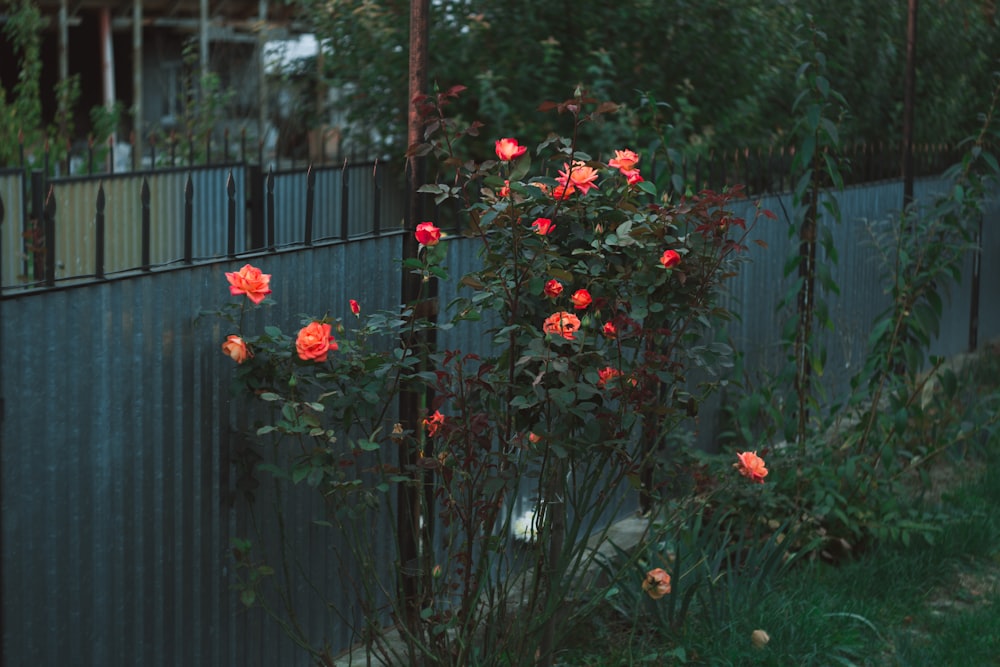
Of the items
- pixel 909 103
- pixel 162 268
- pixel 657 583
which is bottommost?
pixel 657 583

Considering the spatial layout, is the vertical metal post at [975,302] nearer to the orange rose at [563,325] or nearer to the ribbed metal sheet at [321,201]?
the ribbed metal sheet at [321,201]

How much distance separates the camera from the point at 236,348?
332cm

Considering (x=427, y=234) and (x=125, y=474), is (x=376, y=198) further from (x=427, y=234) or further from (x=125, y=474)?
(x=125, y=474)

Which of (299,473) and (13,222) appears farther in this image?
(13,222)

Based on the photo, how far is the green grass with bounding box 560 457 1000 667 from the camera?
4.37 m

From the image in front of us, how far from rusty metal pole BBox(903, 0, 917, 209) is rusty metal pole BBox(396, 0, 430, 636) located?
455 cm

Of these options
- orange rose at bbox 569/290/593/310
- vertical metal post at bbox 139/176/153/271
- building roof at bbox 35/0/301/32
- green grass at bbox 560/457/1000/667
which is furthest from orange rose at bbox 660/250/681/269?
building roof at bbox 35/0/301/32

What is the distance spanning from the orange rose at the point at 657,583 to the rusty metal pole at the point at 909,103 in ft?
14.9

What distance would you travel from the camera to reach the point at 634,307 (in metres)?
3.83

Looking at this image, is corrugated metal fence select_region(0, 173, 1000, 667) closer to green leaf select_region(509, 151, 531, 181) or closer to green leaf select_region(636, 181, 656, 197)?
green leaf select_region(509, 151, 531, 181)

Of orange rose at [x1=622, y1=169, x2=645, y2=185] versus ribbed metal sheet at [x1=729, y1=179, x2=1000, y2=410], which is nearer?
orange rose at [x1=622, y1=169, x2=645, y2=185]

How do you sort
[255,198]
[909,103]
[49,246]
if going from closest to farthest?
[49,246] < [255,198] < [909,103]

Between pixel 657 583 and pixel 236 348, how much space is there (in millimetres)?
1570

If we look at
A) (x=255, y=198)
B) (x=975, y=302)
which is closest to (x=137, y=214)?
(x=255, y=198)
